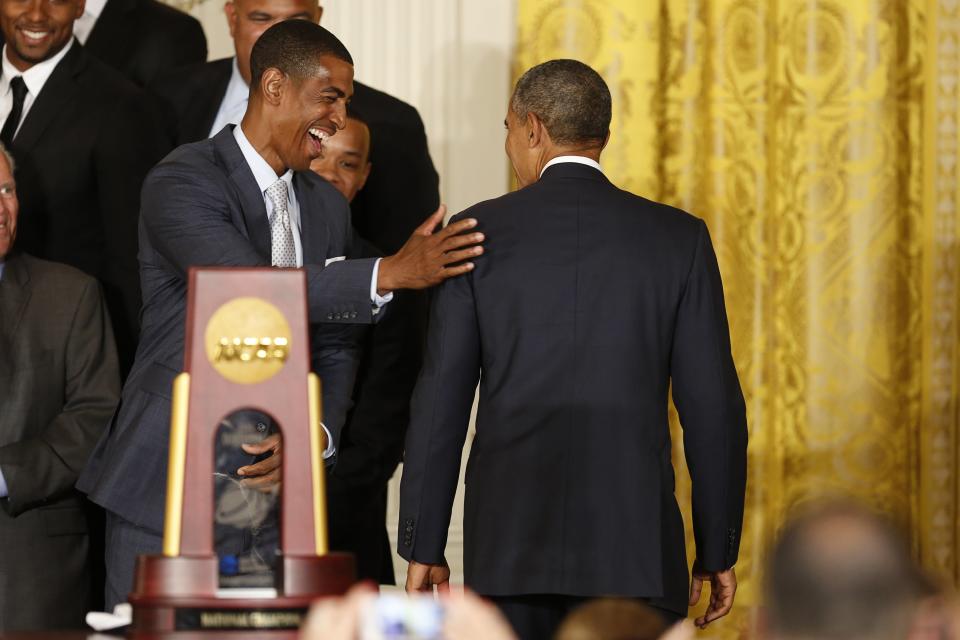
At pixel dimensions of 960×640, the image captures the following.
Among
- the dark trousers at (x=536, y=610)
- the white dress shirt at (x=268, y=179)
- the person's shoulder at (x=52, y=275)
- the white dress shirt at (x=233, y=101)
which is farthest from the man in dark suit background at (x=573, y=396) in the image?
the white dress shirt at (x=233, y=101)

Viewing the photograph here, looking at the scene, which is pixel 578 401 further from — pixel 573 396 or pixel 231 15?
pixel 231 15

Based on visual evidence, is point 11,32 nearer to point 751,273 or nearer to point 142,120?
point 142,120

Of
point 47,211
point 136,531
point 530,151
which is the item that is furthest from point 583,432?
point 47,211

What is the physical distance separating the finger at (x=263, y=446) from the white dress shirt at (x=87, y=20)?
2058 millimetres

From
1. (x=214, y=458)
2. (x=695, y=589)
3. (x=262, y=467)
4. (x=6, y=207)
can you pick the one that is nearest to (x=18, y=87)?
(x=6, y=207)

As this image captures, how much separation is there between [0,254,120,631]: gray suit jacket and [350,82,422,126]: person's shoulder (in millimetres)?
975

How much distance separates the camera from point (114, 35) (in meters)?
3.95

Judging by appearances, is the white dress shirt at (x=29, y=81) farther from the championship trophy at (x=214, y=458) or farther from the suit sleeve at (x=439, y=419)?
the championship trophy at (x=214, y=458)

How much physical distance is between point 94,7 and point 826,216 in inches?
80.2

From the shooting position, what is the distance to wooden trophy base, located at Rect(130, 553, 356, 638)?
151cm

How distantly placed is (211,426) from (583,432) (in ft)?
3.44

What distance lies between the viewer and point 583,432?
2.50 m

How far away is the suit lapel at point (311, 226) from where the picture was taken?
269 cm

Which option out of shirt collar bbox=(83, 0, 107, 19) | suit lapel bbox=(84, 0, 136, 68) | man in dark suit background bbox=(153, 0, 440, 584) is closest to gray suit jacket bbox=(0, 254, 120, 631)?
man in dark suit background bbox=(153, 0, 440, 584)
